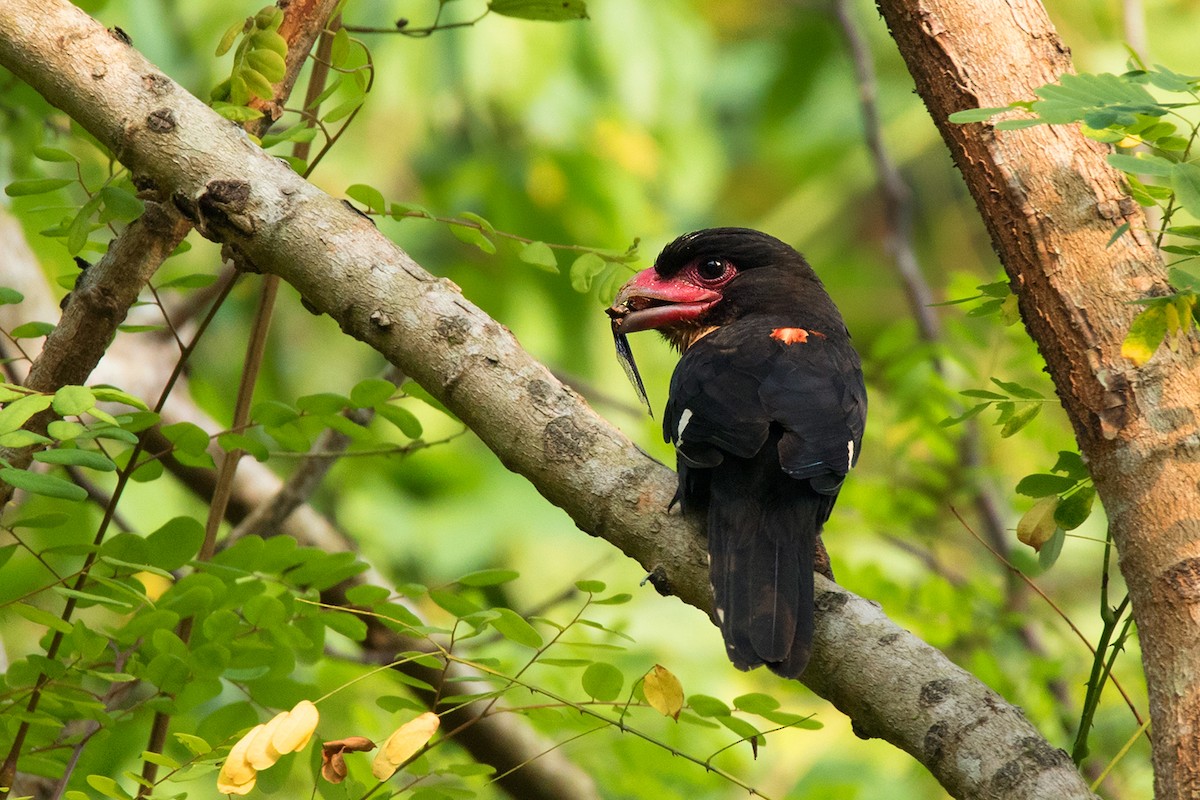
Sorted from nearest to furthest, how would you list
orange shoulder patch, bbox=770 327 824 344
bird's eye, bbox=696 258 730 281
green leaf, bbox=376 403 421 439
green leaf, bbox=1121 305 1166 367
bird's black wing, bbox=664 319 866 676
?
green leaf, bbox=1121 305 1166 367, bird's black wing, bbox=664 319 866 676, green leaf, bbox=376 403 421 439, orange shoulder patch, bbox=770 327 824 344, bird's eye, bbox=696 258 730 281

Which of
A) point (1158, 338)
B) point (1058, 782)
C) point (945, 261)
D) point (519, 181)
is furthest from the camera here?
point (945, 261)

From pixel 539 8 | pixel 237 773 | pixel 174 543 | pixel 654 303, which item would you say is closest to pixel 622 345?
pixel 654 303

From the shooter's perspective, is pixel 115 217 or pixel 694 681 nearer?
pixel 115 217

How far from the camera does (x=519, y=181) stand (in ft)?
23.6

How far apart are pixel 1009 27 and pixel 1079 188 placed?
31 centimetres

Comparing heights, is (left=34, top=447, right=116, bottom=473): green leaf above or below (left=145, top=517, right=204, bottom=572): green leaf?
below

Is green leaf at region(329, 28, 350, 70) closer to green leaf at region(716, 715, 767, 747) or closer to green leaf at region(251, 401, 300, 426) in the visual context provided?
green leaf at region(251, 401, 300, 426)

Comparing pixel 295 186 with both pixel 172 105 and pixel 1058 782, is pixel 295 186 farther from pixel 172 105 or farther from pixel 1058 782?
pixel 1058 782

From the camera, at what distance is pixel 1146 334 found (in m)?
1.65

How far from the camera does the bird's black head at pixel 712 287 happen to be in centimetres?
286

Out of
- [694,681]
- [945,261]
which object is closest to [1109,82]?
[694,681]

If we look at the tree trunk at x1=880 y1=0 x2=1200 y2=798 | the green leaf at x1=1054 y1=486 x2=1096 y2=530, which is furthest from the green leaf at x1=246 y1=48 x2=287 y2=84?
the green leaf at x1=1054 y1=486 x2=1096 y2=530

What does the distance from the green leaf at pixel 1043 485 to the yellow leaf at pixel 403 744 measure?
1084mm

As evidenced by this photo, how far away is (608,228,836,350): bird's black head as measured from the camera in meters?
2.86
